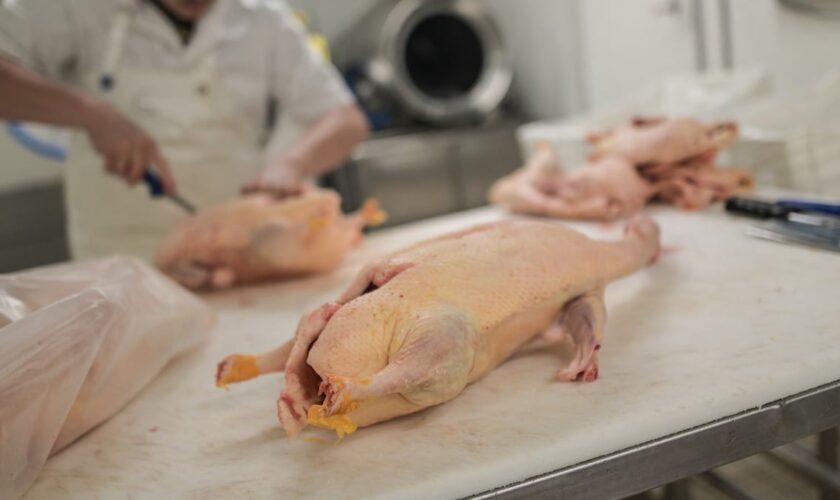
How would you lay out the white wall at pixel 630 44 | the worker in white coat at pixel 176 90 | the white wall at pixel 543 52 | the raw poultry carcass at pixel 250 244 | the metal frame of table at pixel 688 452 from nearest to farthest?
the metal frame of table at pixel 688 452
the raw poultry carcass at pixel 250 244
the worker in white coat at pixel 176 90
the white wall at pixel 630 44
the white wall at pixel 543 52

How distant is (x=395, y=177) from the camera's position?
337 centimetres

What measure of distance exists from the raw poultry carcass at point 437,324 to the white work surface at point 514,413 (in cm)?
4

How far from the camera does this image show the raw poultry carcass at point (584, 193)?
1663 millimetres

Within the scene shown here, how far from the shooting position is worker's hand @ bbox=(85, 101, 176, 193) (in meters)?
1.72

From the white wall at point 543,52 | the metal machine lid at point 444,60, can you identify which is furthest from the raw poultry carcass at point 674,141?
the white wall at point 543,52

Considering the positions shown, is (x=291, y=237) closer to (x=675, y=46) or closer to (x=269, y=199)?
(x=269, y=199)

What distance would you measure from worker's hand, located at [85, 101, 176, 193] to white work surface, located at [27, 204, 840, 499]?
75 cm

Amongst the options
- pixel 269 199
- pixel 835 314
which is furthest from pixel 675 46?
pixel 835 314

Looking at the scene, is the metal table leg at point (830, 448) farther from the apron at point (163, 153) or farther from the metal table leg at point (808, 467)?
the apron at point (163, 153)

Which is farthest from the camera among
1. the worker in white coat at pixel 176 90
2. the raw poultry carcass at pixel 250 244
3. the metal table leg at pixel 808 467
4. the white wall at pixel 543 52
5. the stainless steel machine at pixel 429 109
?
the white wall at pixel 543 52

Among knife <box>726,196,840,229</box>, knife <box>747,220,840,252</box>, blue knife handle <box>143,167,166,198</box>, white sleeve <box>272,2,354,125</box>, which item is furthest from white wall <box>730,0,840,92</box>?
blue knife handle <box>143,167,166,198</box>

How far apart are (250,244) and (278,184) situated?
262 mm

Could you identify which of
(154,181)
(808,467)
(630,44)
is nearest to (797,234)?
(808,467)

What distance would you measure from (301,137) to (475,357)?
1.52 m
